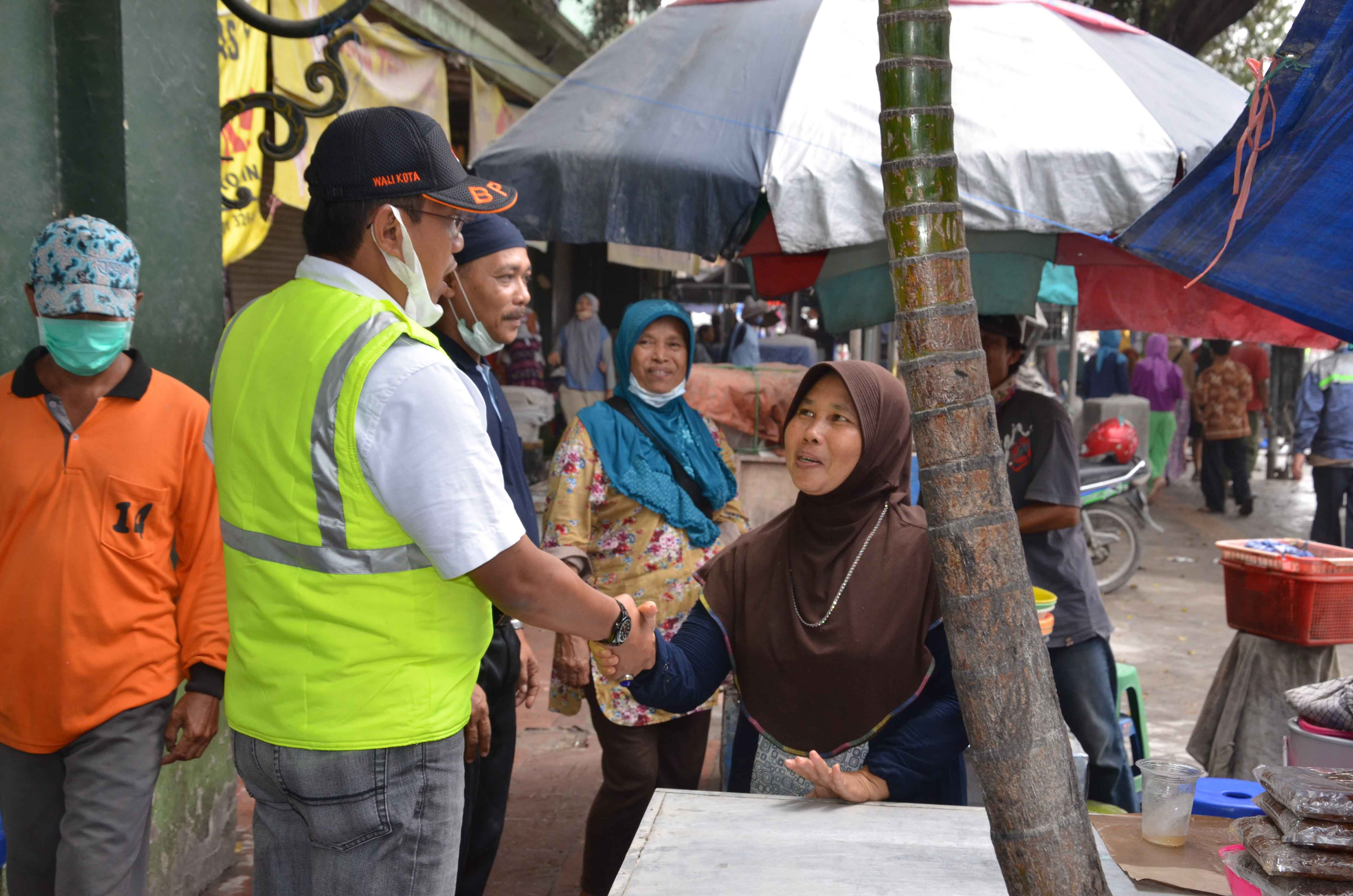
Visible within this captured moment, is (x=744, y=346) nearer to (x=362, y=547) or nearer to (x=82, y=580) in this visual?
(x=82, y=580)

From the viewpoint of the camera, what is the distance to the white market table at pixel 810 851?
70.9 inches

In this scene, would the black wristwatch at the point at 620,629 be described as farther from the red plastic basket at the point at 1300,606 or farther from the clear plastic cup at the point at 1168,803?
the red plastic basket at the point at 1300,606

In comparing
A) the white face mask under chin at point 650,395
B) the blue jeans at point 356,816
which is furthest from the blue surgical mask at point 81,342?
the white face mask under chin at point 650,395

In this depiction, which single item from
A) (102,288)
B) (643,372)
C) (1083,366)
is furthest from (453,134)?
(1083,366)

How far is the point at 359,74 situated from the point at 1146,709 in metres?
6.12

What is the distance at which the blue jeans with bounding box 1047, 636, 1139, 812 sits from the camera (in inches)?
143

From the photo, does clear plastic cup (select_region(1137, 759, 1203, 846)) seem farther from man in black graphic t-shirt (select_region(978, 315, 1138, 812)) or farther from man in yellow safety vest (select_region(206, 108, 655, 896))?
man in black graphic t-shirt (select_region(978, 315, 1138, 812))

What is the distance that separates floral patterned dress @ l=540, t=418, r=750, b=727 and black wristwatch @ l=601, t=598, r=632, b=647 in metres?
1.40

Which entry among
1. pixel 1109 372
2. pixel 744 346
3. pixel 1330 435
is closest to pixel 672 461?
pixel 1330 435

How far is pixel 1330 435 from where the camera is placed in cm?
868

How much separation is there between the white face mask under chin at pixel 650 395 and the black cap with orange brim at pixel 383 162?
1.82 m

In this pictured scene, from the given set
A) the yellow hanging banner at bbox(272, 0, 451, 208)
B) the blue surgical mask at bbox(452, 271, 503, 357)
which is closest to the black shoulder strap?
the blue surgical mask at bbox(452, 271, 503, 357)

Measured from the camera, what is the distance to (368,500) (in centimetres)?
165

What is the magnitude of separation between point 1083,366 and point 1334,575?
1620cm
